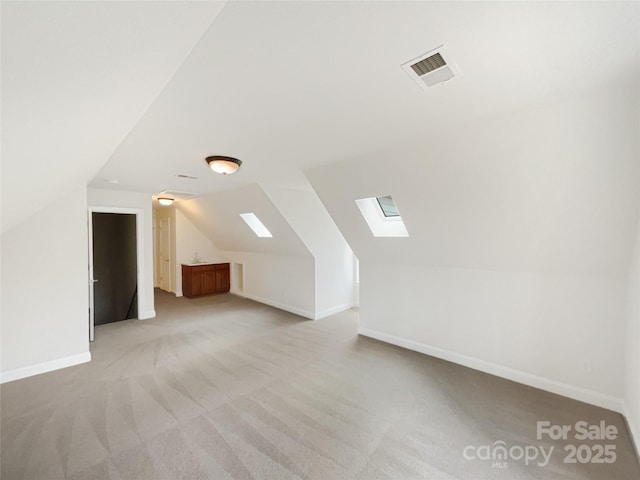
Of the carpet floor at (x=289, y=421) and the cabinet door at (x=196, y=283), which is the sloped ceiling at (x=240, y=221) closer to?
the cabinet door at (x=196, y=283)

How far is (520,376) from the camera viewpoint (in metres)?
2.85

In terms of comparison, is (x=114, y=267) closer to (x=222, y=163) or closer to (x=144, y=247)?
(x=144, y=247)

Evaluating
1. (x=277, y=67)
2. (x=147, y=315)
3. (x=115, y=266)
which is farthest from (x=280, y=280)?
(x=277, y=67)

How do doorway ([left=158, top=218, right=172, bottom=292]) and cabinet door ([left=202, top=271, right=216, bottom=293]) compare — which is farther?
doorway ([left=158, top=218, right=172, bottom=292])

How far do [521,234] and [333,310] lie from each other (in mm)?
3652

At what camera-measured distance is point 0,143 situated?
1.02m

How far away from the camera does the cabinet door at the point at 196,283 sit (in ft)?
21.7

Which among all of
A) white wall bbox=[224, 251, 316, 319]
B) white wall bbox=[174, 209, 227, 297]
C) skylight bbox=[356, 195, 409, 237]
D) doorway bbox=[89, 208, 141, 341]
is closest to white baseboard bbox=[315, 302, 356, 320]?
white wall bbox=[224, 251, 316, 319]

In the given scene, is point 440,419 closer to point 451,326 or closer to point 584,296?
point 451,326

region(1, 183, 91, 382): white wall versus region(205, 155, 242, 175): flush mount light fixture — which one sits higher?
region(205, 155, 242, 175): flush mount light fixture

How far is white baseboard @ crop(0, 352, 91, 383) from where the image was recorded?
2.92m

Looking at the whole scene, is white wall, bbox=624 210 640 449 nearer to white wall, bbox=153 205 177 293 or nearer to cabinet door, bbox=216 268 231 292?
cabinet door, bbox=216 268 231 292

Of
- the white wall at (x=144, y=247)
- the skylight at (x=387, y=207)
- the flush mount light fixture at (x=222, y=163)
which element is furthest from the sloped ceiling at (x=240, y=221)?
the skylight at (x=387, y=207)

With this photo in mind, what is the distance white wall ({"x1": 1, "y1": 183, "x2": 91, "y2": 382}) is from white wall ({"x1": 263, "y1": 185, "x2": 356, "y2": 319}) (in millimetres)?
2494
